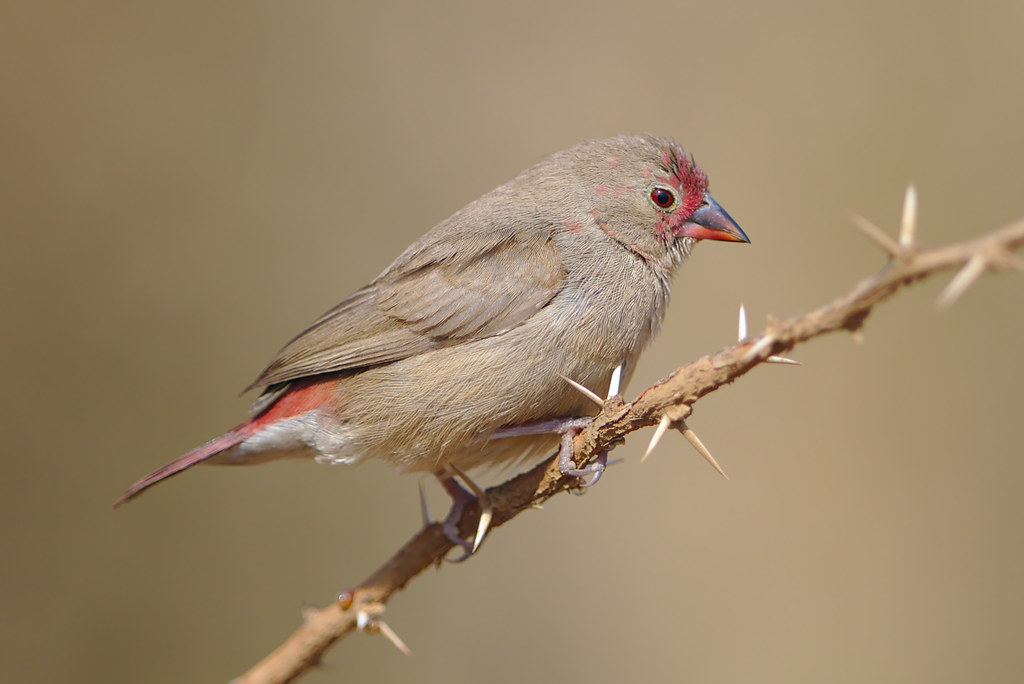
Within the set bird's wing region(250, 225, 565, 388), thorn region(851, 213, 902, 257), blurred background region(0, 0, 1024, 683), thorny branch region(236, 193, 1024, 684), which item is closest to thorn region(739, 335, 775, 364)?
thorny branch region(236, 193, 1024, 684)

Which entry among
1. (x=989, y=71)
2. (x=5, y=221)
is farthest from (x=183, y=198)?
(x=989, y=71)

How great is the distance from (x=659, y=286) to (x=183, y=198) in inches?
142

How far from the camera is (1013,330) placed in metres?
5.77

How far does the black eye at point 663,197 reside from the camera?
4.08 m

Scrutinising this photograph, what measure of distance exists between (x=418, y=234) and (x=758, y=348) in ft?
16.4

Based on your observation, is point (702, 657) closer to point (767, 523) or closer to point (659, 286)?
point (767, 523)

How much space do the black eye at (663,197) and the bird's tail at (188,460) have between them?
213cm

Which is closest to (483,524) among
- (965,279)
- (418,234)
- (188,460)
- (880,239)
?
(188,460)

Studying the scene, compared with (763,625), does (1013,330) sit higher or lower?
higher

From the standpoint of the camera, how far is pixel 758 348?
6.14ft

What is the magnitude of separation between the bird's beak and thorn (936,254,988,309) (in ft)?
8.77

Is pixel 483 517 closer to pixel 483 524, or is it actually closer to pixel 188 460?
pixel 483 524

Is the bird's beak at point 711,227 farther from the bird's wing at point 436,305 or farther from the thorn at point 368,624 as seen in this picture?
the thorn at point 368,624

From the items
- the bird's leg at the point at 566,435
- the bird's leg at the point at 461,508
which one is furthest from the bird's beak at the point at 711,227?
the bird's leg at the point at 461,508
